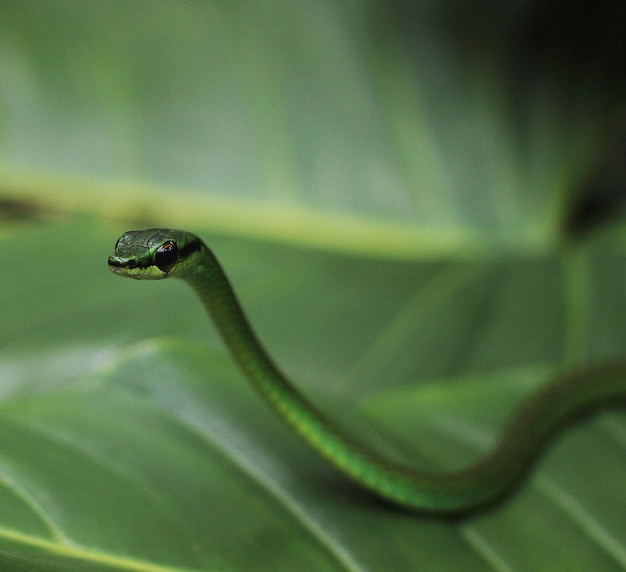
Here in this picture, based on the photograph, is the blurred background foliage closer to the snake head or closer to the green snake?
the green snake

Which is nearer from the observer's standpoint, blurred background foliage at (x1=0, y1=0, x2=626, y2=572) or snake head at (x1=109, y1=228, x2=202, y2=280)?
snake head at (x1=109, y1=228, x2=202, y2=280)

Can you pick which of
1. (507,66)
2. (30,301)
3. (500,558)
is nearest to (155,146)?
(30,301)

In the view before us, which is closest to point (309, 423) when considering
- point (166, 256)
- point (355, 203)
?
point (166, 256)

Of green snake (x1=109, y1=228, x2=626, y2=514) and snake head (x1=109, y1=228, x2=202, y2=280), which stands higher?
snake head (x1=109, y1=228, x2=202, y2=280)

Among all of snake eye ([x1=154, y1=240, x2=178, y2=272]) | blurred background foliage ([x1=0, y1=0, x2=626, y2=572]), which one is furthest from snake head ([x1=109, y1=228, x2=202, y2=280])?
blurred background foliage ([x1=0, y1=0, x2=626, y2=572])

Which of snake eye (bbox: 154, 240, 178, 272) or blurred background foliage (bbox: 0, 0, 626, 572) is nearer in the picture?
snake eye (bbox: 154, 240, 178, 272)

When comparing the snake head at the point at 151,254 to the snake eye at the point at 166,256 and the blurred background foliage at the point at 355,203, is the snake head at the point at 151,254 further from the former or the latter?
the blurred background foliage at the point at 355,203
